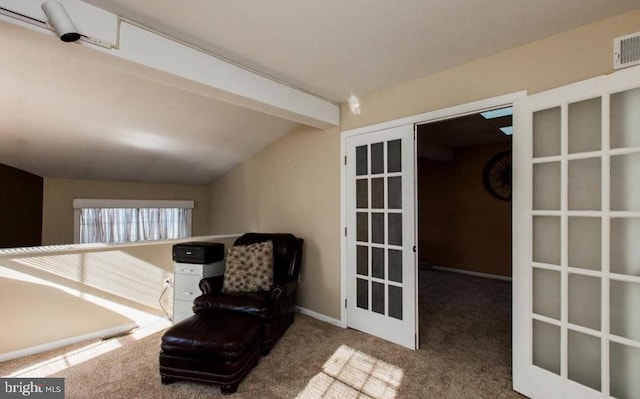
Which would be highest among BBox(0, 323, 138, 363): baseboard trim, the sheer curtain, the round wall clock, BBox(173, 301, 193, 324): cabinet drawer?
the round wall clock

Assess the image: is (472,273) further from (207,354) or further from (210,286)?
(207,354)

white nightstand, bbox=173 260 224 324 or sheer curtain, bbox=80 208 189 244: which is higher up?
sheer curtain, bbox=80 208 189 244

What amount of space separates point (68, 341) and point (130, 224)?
2.62 meters

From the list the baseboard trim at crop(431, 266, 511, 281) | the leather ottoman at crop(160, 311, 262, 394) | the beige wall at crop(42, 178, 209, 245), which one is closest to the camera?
the leather ottoman at crop(160, 311, 262, 394)

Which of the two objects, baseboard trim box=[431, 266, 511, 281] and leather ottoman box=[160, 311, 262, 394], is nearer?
leather ottoman box=[160, 311, 262, 394]

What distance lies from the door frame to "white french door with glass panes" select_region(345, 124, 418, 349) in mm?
39

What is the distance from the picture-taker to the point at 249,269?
3.00m

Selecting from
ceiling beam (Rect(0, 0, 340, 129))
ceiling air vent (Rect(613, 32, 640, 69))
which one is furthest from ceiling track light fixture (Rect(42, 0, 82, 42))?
ceiling air vent (Rect(613, 32, 640, 69))

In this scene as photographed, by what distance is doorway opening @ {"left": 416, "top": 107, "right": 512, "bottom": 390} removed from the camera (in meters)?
3.28

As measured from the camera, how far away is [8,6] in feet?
4.57

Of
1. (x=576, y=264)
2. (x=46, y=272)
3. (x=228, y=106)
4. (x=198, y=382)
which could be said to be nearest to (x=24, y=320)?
(x=46, y=272)

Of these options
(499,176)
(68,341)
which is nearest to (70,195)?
(68,341)

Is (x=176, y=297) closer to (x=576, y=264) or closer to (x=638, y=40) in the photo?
(x=576, y=264)

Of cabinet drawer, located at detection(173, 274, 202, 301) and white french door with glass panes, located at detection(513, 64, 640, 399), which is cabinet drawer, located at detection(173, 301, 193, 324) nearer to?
cabinet drawer, located at detection(173, 274, 202, 301)
